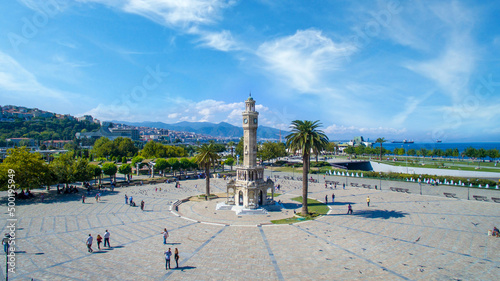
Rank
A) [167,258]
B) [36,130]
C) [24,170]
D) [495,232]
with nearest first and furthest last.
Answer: [167,258] → [495,232] → [24,170] → [36,130]

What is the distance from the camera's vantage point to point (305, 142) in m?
29.0

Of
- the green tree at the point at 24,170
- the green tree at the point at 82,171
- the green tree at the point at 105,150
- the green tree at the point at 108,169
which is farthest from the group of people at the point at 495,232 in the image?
the green tree at the point at 105,150

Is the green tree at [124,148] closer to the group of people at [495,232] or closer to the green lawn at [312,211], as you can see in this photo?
the green lawn at [312,211]

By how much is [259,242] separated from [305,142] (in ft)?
42.2

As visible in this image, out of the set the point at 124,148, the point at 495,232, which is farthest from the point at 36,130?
the point at 495,232

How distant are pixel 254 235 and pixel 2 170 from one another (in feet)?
109

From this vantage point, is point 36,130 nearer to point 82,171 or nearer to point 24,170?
point 82,171

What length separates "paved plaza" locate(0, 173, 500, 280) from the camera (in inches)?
607

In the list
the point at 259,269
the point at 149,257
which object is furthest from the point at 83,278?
the point at 259,269

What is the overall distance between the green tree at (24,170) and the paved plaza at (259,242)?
320 cm

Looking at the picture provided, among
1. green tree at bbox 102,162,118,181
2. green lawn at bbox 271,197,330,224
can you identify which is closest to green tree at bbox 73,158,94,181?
green tree at bbox 102,162,118,181

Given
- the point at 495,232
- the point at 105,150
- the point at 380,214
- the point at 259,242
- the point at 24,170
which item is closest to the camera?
the point at 259,242

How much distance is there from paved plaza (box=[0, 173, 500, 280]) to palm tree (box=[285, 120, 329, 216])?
4750 millimetres

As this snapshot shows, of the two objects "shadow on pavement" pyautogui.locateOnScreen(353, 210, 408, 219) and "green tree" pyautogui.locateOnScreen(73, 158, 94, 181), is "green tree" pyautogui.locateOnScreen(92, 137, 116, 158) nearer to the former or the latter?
"green tree" pyautogui.locateOnScreen(73, 158, 94, 181)
